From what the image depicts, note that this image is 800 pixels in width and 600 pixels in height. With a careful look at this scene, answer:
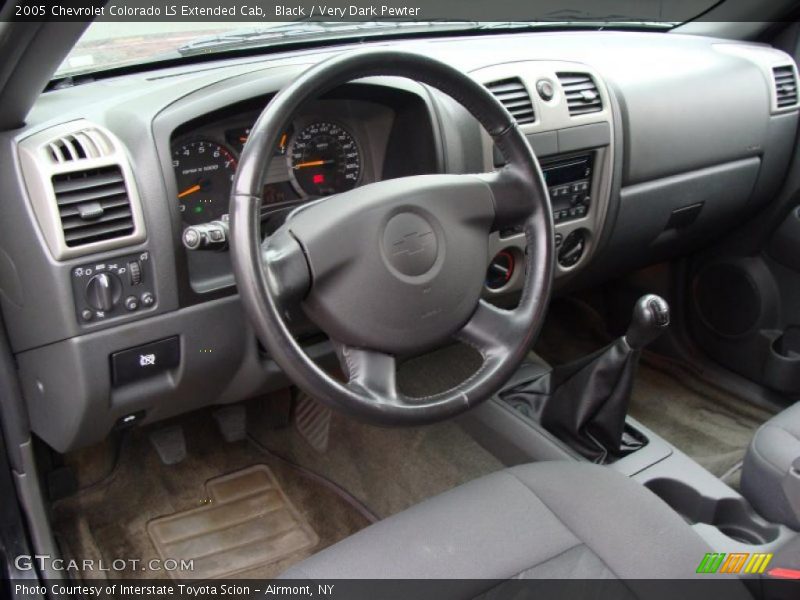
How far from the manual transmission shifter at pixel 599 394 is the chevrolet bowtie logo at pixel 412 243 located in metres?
0.55

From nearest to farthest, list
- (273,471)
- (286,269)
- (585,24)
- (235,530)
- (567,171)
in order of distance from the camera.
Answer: (286,269) → (567,171) → (235,530) → (273,471) → (585,24)

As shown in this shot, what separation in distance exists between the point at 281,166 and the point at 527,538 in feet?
2.49

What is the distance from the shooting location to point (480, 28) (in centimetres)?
201

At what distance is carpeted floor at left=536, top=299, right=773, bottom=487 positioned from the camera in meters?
2.14

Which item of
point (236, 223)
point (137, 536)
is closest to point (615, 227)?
point (236, 223)

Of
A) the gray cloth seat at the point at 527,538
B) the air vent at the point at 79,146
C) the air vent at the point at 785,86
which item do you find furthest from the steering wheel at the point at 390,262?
the air vent at the point at 785,86

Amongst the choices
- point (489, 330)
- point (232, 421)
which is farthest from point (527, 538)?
point (232, 421)

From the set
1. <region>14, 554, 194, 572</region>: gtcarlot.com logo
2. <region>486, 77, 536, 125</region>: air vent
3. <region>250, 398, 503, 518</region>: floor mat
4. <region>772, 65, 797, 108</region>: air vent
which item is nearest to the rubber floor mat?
<region>14, 554, 194, 572</region>: gtcarlot.com logo

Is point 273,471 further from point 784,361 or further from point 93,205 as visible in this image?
point 784,361

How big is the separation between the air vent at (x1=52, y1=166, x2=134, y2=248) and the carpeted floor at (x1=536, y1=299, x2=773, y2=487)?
1499 millimetres

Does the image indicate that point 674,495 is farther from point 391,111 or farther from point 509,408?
point 391,111

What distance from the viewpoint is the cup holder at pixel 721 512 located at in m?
1.58

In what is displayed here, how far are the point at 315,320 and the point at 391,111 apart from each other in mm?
547

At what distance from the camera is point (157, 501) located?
1.94m
